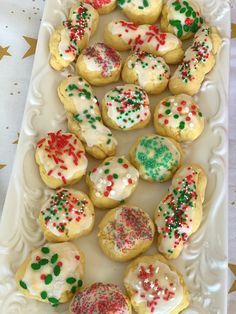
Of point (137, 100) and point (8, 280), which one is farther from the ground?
point (137, 100)

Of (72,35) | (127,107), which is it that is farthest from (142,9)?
(127,107)

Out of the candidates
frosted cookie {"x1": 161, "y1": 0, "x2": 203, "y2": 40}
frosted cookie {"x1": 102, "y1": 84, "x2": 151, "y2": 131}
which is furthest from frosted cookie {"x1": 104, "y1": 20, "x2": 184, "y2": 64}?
frosted cookie {"x1": 102, "y1": 84, "x2": 151, "y2": 131}

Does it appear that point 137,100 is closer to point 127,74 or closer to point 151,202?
point 127,74

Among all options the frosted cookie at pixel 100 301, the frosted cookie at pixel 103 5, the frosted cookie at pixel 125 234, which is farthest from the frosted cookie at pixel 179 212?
the frosted cookie at pixel 103 5

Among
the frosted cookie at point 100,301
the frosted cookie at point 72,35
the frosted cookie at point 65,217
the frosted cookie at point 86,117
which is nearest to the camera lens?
the frosted cookie at point 100,301

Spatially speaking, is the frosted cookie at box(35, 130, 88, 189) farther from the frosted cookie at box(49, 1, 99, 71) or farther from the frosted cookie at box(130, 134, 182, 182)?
the frosted cookie at box(49, 1, 99, 71)

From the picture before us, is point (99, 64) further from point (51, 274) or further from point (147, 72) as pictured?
point (51, 274)

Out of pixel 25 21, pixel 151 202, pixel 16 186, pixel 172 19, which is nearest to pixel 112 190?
pixel 151 202

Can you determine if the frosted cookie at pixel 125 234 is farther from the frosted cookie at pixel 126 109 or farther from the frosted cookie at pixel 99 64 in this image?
the frosted cookie at pixel 99 64
